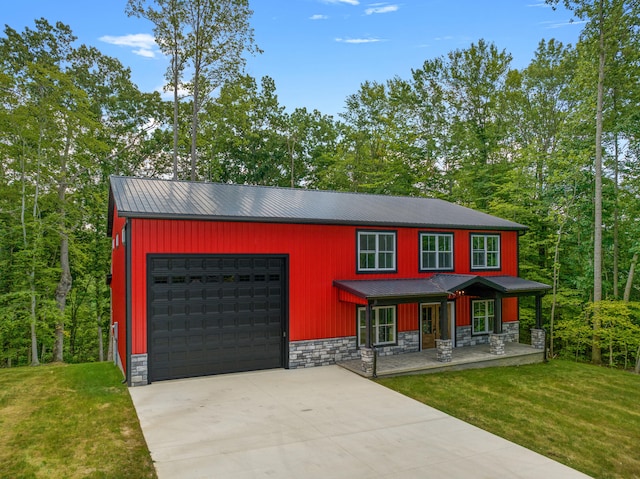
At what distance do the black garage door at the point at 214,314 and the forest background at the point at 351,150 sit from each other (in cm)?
868

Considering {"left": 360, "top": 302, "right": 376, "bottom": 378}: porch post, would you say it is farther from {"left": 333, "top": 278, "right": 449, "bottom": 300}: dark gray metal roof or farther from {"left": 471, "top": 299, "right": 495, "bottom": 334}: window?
{"left": 471, "top": 299, "right": 495, "bottom": 334}: window

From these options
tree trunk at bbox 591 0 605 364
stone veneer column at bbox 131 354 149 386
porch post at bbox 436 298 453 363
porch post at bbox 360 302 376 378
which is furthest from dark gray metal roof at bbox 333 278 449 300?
tree trunk at bbox 591 0 605 364

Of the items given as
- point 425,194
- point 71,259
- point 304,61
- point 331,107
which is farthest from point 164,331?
point 331,107

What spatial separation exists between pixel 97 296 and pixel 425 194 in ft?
67.5

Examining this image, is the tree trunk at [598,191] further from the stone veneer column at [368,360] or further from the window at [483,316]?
the stone veneer column at [368,360]

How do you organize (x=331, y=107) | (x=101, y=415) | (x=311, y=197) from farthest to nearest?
1. (x=331, y=107)
2. (x=311, y=197)
3. (x=101, y=415)

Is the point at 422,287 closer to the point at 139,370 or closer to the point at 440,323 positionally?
the point at 440,323

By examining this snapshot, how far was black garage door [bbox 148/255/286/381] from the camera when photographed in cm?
1009

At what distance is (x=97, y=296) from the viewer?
2159cm

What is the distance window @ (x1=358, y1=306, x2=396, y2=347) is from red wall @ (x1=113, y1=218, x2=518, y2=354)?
26cm

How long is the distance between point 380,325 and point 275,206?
4987 mm

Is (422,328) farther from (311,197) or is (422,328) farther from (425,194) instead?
Answer: (425,194)

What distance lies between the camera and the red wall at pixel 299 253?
9867 mm

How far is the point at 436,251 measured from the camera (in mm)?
14016
